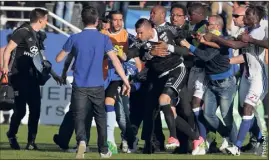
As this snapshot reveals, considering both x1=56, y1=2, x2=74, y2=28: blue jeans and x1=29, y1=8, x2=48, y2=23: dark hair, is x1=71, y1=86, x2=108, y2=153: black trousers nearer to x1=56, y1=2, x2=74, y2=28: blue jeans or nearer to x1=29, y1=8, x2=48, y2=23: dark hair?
x1=29, y1=8, x2=48, y2=23: dark hair

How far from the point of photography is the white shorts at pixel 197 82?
60.5ft

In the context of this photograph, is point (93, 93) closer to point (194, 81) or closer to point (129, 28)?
point (194, 81)

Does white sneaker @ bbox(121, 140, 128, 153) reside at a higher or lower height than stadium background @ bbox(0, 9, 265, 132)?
higher

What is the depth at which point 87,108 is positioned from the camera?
54.3 feet

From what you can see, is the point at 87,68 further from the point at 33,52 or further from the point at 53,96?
the point at 53,96

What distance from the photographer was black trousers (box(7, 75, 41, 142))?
19.1 meters

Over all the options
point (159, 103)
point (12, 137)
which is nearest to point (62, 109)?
point (12, 137)

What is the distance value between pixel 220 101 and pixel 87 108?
282cm

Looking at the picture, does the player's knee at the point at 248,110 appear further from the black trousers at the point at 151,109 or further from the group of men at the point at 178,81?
the black trousers at the point at 151,109

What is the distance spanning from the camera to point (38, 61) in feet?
61.7

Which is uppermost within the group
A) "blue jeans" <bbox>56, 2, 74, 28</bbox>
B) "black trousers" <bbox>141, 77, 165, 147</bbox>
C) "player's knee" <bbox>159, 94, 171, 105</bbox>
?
"player's knee" <bbox>159, 94, 171, 105</bbox>

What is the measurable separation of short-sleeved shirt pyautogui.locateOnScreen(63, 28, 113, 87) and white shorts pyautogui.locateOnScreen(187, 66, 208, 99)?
2333 millimetres

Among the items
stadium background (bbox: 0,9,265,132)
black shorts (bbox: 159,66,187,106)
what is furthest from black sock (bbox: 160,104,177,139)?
stadium background (bbox: 0,9,265,132)

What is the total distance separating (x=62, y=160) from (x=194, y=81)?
128 inches
